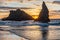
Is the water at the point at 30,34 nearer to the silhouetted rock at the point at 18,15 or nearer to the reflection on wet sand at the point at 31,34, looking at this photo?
the reflection on wet sand at the point at 31,34

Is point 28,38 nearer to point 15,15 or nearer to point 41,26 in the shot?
point 41,26

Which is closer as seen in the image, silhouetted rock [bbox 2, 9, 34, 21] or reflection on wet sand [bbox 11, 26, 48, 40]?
reflection on wet sand [bbox 11, 26, 48, 40]

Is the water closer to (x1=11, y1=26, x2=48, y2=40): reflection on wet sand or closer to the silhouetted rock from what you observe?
(x1=11, y1=26, x2=48, y2=40): reflection on wet sand

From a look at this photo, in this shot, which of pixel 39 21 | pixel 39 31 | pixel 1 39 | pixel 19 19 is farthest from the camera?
pixel 19 19

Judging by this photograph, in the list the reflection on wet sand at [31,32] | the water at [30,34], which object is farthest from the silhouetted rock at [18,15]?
the reflection on wet sand at [31,32]

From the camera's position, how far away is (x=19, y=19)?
14.0 metres

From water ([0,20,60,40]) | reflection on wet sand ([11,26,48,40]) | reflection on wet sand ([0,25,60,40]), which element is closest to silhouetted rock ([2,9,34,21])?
water ([0,20,60,40])

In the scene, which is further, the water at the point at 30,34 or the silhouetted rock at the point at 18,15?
the silhouetted rock at the point at 18,15

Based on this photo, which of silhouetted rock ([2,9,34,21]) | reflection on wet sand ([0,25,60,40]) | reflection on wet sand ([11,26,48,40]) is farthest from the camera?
silhouetted rock ([2,9,34,21])

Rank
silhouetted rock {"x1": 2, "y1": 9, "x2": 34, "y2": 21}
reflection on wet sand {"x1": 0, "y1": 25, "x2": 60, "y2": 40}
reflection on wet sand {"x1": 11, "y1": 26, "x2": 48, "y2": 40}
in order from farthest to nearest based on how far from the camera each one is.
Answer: silhouetted rock {"x1": 2, "y1": 9, "x2": 34, "y2": 21} → reflection on wet sand {"x1": 11, "y1": 26, "x2": 48, "y2": 40} → reflection on wet sand {"x1": 0, "y1": 25, "x2": 60, "y2": 40}

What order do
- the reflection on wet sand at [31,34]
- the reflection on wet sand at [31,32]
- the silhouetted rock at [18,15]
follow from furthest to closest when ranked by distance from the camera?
1. the silhouetted rock at [18,15]
2. the reflection on wet sand at [31,32]
3. the reflection on wet sand at [31,34]

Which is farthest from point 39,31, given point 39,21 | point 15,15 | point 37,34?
point 15,15

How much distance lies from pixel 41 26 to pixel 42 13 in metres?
1.43

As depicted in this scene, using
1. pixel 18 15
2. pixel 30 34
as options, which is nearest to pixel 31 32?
pixel 30 34
